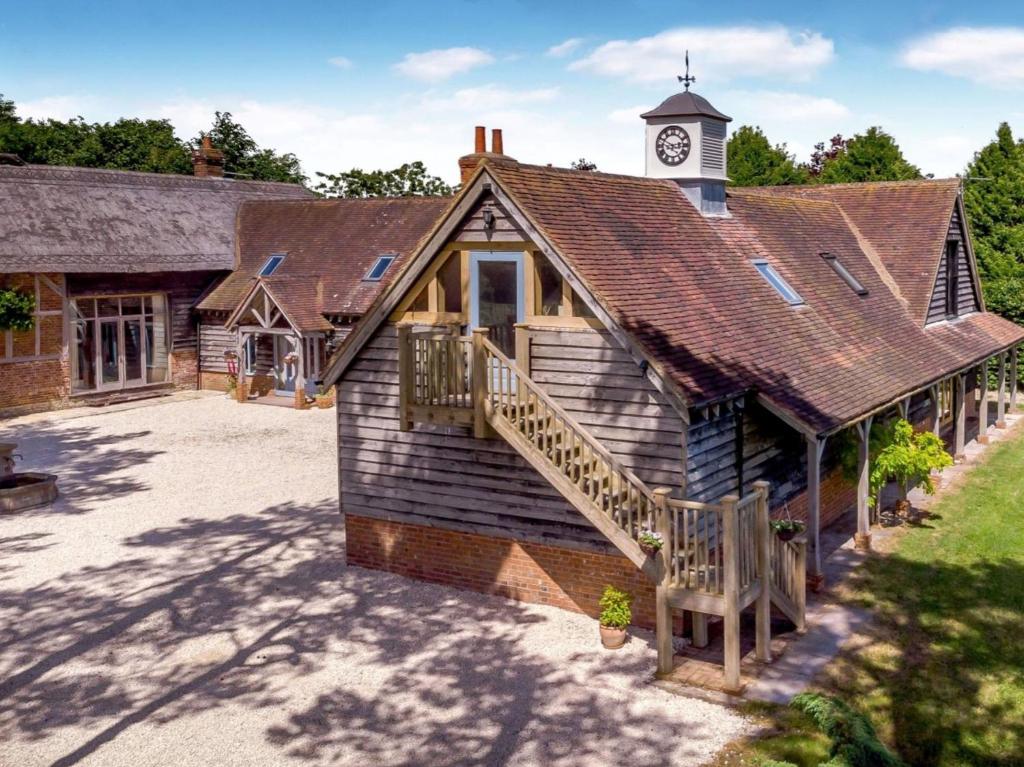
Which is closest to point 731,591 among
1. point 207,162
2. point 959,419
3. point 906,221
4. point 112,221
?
point 959,419

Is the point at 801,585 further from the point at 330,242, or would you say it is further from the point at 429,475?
the point at 330,242

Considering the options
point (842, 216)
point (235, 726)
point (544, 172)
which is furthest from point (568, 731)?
point (842, 216)

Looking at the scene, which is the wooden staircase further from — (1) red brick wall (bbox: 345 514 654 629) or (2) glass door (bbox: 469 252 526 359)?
(1) red brick wall (bbox: 345 514 654 629)

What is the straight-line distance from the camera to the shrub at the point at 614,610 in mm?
12234

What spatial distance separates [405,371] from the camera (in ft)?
44.0

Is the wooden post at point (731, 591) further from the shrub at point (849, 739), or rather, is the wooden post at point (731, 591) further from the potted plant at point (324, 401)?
the potted plant at point (324, 401)

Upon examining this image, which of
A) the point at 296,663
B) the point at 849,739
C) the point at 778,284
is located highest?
the point at 778,284

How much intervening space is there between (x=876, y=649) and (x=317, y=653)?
21.9 ft

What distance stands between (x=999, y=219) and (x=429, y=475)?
974 inches

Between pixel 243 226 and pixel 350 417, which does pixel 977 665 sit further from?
pixel 243 226

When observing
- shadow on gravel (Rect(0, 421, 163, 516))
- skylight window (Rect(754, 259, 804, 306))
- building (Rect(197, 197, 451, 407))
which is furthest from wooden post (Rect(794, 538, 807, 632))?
building (Rect(197, 197, 451, 407))

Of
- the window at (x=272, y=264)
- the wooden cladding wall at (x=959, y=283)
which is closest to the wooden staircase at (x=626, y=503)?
the wooden cladding wall at (x=959, y=283)

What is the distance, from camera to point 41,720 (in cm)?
1080

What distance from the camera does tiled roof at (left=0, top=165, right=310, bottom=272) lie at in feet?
97.0
